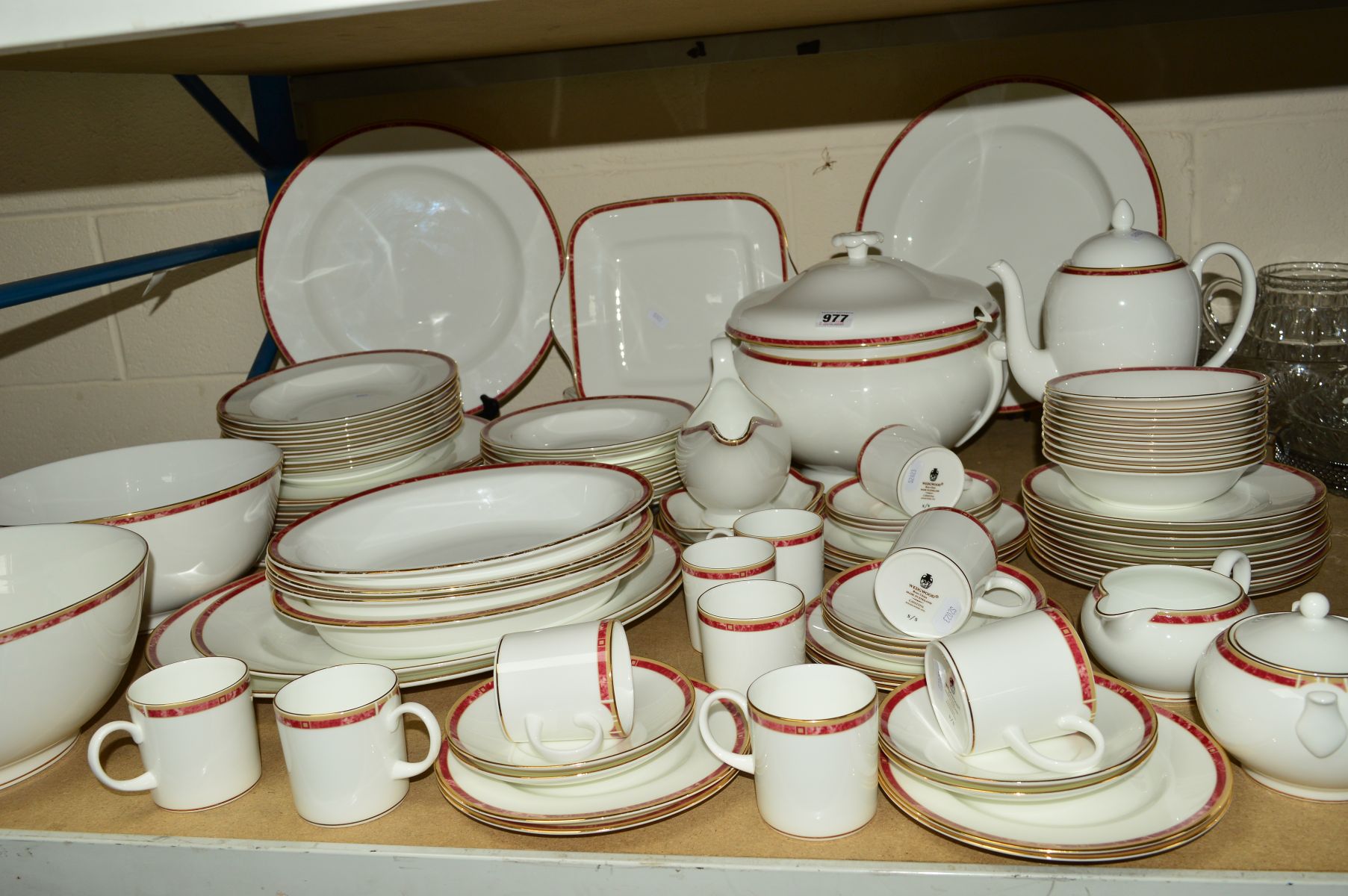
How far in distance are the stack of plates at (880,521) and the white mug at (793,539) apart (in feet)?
0.17

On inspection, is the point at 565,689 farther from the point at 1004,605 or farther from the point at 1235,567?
the point at 1235,567

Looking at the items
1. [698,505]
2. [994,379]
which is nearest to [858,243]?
[994,379]

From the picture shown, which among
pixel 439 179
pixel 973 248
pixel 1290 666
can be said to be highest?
pixel 439 179

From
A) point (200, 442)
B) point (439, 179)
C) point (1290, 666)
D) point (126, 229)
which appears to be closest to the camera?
point (1290, 666)

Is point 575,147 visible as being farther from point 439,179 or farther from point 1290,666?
point 1290,666

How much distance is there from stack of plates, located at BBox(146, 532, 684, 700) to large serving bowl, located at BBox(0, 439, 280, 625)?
1.2 inches

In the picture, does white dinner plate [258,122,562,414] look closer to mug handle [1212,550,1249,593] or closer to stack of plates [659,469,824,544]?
stack of plates [659,469,824,544]

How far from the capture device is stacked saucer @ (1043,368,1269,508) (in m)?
0.90

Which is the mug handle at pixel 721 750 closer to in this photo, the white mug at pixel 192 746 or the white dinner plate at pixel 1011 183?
the white mug at pixel 192 746

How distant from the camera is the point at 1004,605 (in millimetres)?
882

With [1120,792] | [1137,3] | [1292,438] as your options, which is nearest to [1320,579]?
[1292,438]

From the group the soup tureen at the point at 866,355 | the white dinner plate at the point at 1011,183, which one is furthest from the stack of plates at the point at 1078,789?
the white dinner plate at the point at 1011,183

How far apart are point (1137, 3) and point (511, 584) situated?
3.59 ft

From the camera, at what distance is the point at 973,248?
143 centimetres
